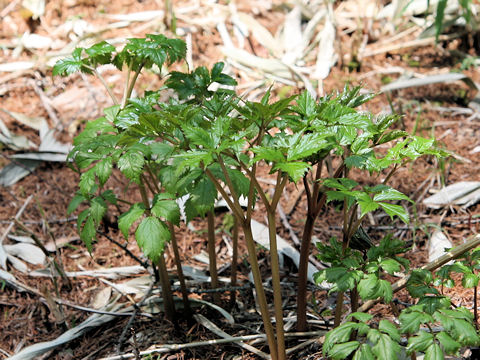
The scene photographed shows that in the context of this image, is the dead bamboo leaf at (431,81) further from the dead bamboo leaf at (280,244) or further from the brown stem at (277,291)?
the brown stem at (277,291)

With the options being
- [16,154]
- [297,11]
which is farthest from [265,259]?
[297,11]

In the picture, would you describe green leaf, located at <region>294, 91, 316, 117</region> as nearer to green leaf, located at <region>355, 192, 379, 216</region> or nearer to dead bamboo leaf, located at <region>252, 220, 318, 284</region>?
green leaf, located at <region>355, 192, 379, 216</region>

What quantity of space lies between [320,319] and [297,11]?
315 cm

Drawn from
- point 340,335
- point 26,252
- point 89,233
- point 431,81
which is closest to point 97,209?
point 89,233

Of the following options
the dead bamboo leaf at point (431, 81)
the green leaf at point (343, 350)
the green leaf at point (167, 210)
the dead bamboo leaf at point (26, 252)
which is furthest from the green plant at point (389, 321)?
the dead bamboo leaf at point (431, 81)

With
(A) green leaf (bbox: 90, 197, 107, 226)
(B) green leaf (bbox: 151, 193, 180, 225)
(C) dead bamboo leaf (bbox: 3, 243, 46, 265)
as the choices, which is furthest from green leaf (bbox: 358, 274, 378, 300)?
(C) dead bamboo leaf (bbox: 3, 243, 46, 265)

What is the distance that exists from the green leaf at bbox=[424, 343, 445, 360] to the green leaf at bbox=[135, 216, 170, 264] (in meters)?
0.80

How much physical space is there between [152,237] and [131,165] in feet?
0.77

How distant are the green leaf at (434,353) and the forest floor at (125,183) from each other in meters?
0.60

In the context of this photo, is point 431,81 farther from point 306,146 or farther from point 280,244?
point 306,146

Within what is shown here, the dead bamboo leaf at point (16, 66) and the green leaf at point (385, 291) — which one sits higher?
the dead bamboo leaf at point (16, 66)

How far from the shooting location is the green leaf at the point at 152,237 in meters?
1.51

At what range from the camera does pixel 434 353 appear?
1206 mm

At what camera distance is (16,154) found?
10.9 ft
